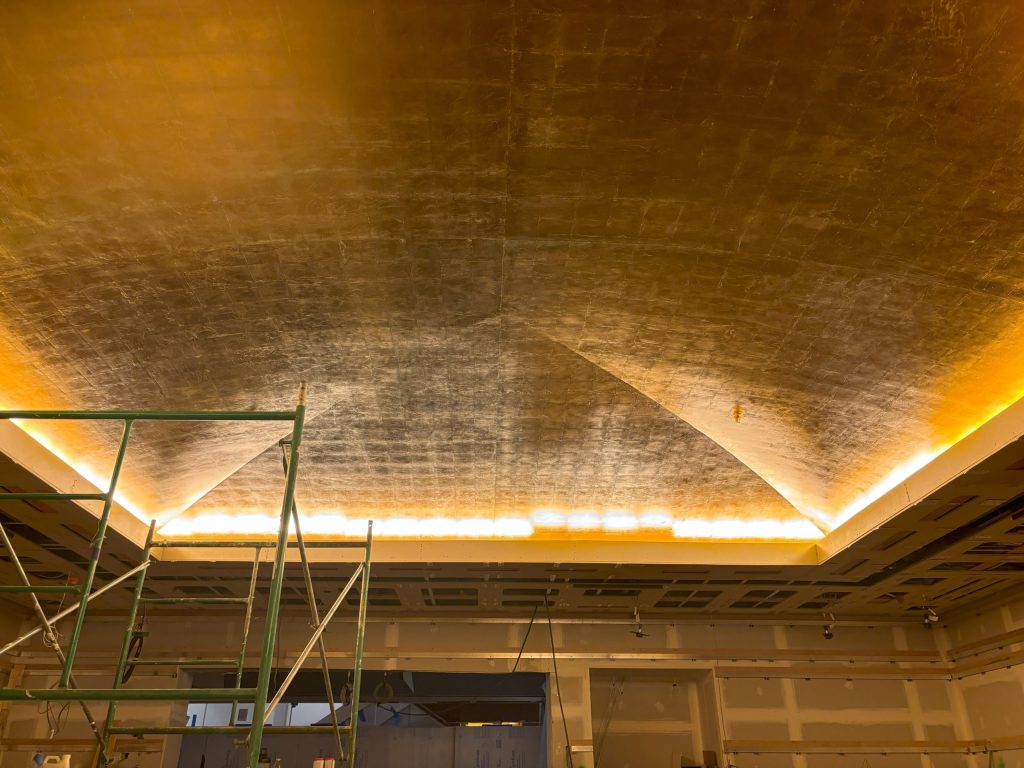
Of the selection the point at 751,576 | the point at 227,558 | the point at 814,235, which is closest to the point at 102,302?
the point at 227,558

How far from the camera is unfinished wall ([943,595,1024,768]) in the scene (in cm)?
1427

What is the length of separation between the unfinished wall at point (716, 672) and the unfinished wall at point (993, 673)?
0.39 metres

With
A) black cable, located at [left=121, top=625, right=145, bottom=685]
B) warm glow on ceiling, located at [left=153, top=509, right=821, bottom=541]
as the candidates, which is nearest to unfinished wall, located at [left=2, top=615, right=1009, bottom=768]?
black cable, located at [left=121, top=625, right=145, bottom=685]

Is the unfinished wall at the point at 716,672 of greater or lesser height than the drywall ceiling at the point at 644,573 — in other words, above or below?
below

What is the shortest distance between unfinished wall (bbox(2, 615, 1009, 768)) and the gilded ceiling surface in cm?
599

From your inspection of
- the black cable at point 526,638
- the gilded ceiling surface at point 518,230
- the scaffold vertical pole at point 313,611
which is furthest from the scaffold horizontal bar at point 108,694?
the black cable at point 526,638

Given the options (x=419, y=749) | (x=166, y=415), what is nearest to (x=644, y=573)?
(x=419, y=749)

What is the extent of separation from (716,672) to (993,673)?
17.4 ft

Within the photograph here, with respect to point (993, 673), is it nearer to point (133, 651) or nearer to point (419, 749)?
point (419, 749)

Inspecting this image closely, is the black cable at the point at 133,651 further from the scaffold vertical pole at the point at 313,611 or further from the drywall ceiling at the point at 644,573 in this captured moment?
the scaffold vertical pole at the point at 313,611

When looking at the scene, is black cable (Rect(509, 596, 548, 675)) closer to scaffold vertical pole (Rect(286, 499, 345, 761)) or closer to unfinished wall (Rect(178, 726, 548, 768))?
unfinished wall (Rect(178, 726, 548, 768))

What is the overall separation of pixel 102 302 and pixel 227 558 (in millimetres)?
6172

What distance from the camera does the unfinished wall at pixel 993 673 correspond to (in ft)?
46.8

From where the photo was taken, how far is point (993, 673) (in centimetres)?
1501
